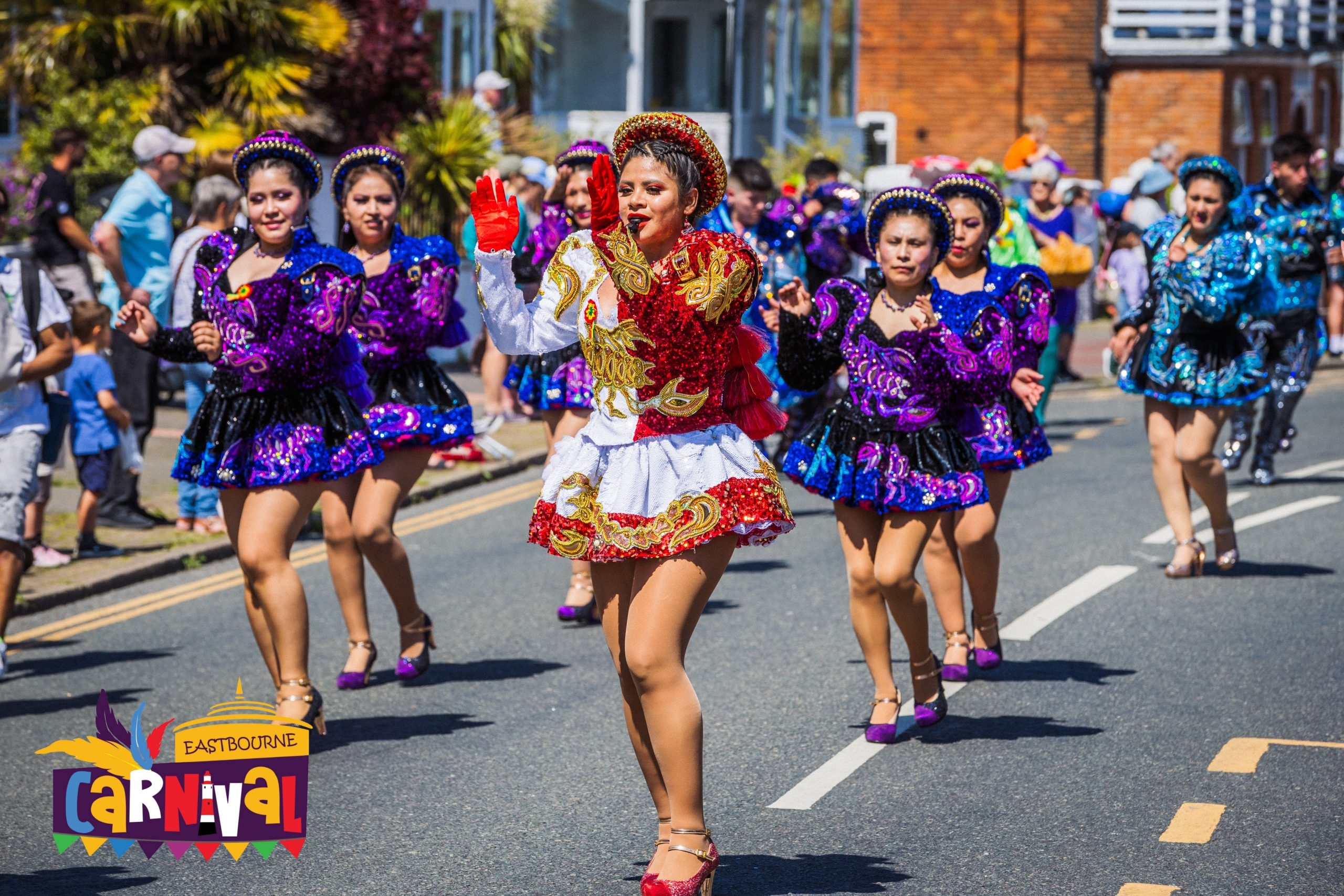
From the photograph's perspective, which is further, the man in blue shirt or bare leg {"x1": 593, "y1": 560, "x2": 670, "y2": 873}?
the man in blue shirt

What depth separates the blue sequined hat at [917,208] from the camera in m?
6.27

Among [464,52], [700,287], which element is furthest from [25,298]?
[464,52]

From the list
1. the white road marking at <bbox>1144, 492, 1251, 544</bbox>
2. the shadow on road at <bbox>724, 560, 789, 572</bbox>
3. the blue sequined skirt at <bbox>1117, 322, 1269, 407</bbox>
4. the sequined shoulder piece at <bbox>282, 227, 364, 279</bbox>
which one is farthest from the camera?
the white road marking at <bbox>1144, 492, 1251, 544</bbox>

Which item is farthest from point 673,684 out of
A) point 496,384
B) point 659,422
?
point 496,384

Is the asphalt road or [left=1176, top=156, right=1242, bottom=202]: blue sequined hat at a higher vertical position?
[left=1176, top=156, right=1242, bottom=202]: blue sequined hat

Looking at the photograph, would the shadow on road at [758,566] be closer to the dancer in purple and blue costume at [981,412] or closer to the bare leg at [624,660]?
the dancer in purple and blue costume at [981,412]

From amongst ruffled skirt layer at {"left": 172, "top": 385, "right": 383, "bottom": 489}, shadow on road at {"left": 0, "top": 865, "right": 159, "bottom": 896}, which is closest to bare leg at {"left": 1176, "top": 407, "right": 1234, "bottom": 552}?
ruffled skirt layer at {"left": 172, "top": 385, "right": 383, "bottom": 489}

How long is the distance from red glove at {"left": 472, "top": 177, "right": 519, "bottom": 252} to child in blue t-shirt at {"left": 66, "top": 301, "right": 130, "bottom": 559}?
5.71 metres

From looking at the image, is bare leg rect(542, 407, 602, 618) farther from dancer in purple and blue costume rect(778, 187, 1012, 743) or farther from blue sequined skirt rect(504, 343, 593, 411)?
dancer in purple and blue costume rect(778, 187, 1012, 743)

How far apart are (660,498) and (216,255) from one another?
2.47m

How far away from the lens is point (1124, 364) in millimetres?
9602

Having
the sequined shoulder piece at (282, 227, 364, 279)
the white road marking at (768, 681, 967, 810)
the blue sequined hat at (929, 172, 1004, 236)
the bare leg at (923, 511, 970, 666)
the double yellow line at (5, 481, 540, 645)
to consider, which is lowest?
the double yellow line at (5, 481, 540, 645)

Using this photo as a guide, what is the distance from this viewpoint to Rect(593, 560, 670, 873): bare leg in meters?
A: 4.89

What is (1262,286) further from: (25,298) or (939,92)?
(939,92)
